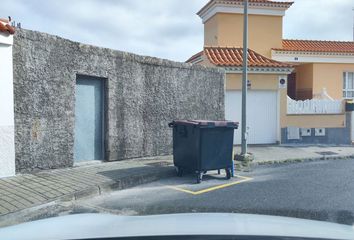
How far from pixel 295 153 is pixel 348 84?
989 cm

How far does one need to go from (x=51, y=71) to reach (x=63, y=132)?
53.1 inches

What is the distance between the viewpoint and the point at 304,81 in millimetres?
21938

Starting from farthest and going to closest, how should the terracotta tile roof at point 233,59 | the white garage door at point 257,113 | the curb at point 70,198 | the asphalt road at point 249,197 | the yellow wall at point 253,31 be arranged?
the yellow wall at point 253,31, the terracotta tile roof at point 233,59, the white garage door at point 257,113, the asphalt road at point 249,197, the curb at point 70,198

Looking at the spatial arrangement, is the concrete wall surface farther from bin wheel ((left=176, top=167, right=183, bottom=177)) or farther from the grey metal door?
bin wheel ((left=176, top=167, right=183, bottom=177))

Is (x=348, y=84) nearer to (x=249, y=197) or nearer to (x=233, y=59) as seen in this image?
(x=233, y=59)

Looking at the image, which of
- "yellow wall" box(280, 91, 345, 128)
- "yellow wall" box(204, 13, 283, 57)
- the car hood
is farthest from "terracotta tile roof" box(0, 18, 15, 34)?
"yellow wall" box(204, 13, 283, 57)

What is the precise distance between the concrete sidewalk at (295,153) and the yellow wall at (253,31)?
629 centimetres

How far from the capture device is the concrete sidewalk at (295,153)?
12828mm

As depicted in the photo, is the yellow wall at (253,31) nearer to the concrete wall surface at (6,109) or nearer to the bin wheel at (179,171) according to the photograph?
the bin wheel at (179,171)

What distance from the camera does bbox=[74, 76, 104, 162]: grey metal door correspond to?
9.90m

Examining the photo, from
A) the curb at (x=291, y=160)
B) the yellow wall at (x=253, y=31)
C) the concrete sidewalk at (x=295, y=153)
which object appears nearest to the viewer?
the curb at (x=291, y=160)

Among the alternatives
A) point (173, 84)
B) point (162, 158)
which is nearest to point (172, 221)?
point (162, 158)

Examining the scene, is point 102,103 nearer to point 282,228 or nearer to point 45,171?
point 45,171

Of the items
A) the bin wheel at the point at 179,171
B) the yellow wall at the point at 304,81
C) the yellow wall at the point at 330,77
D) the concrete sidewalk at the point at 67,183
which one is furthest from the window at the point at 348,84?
the bin wheel at the point at 179,171
